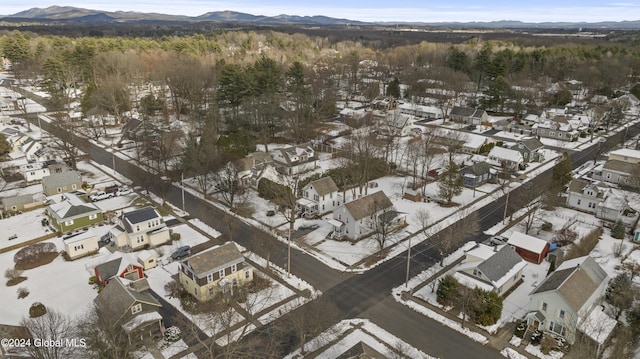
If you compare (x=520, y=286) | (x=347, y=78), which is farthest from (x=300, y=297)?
(x=347, y=78)

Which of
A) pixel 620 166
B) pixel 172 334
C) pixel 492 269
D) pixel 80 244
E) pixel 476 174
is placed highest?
pixel 620 166

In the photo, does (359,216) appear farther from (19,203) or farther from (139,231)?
(19,203)

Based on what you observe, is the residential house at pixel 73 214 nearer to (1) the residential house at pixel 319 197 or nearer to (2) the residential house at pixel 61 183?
(2) the residential house at pixel 61 183

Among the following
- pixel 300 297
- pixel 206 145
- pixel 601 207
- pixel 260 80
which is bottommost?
pixel 300 297

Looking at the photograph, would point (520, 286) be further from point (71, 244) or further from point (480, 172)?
point (71, 244)

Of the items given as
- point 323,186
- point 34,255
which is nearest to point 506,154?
point 323,186
